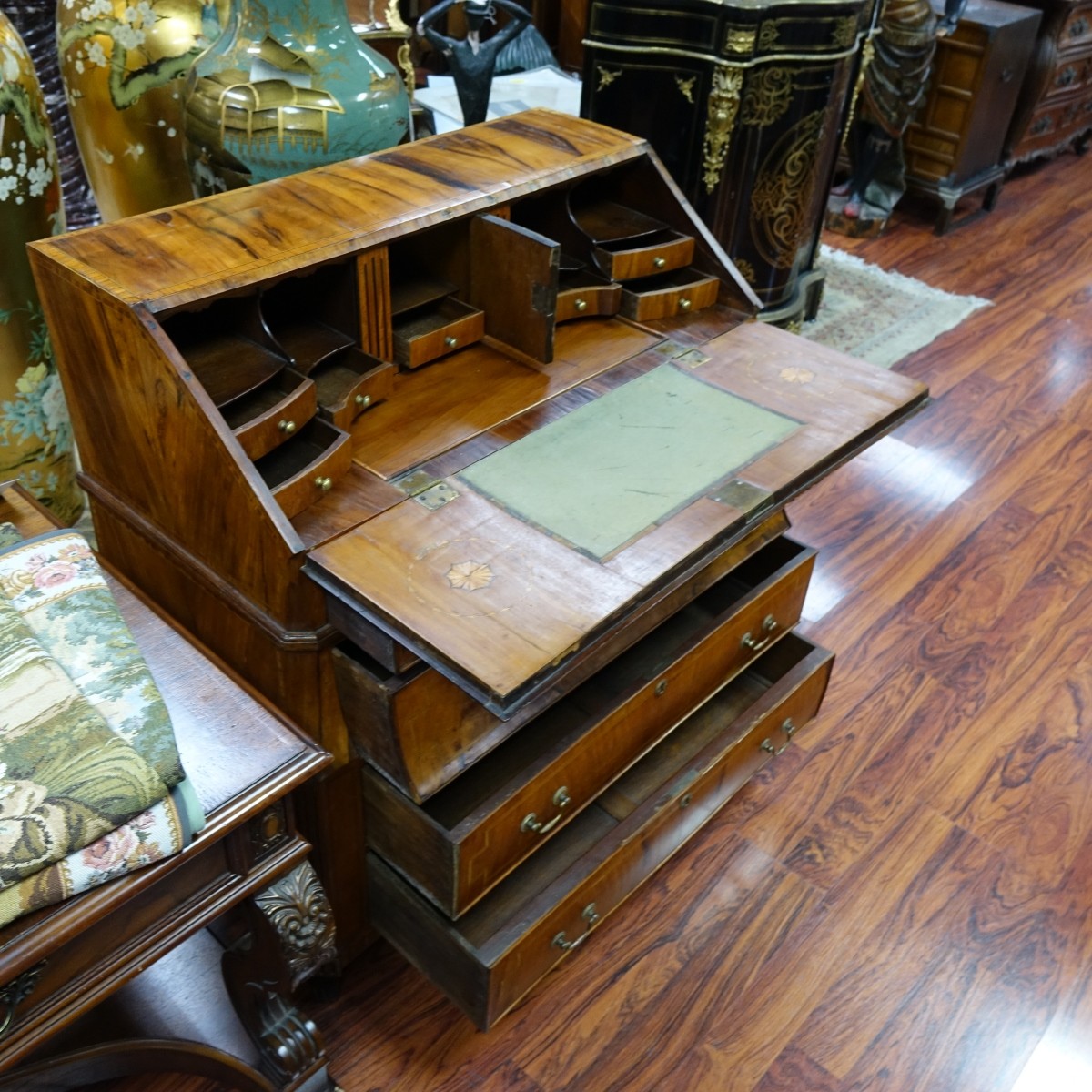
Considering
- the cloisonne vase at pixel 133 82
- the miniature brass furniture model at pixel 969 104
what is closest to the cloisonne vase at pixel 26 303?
the cloisonne vase at pixel 133 82

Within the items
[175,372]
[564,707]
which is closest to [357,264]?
[175,372]

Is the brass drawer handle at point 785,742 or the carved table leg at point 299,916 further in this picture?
the brass drawer handle at point 785,742

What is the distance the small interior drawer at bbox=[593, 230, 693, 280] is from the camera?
1353 millimetres

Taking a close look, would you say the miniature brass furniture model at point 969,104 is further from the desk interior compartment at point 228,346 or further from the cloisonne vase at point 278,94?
the desk interior compartment at point 228,346

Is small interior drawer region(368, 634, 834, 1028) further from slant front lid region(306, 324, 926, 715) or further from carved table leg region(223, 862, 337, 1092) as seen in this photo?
slant front lid region(306, 324, 926, 715)

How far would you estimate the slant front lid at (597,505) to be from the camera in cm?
88

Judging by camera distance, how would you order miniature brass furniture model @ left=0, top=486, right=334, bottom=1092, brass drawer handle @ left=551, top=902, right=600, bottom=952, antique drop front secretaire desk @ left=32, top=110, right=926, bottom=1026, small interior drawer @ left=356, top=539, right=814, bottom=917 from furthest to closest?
brass drawer handle @ left=551, top=902, right=600, bottom=952, small interior drawer @ left=356, top=539, right=814, bottom=917, antique drop front secretaire desk @ left=32, top=110, right=926, bottom=1026, miniature brass furniture model @ left=0, top=486, right=334, bottom=1092

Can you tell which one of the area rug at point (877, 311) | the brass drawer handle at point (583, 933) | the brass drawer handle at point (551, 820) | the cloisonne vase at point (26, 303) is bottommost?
the area rug at point (877, 311)

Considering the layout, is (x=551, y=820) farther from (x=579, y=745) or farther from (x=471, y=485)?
(x=471, y=485)

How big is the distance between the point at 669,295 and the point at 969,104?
8.27 feet

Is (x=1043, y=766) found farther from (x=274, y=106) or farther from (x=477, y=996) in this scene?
(x=274, y=106)

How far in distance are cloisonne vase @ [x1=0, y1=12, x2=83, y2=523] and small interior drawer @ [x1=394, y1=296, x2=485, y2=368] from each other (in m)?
0.52

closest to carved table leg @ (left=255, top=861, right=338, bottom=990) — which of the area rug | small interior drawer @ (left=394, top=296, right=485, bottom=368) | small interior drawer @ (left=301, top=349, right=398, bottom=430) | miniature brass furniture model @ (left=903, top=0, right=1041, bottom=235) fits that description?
small interior drawer @ (left=301, top=349, right=398, bottom=430)

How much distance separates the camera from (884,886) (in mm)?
1516
